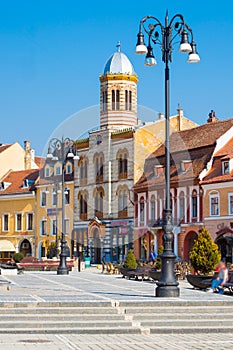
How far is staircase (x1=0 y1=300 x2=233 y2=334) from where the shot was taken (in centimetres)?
1430

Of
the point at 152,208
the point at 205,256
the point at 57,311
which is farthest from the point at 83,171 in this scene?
the point at 57,311

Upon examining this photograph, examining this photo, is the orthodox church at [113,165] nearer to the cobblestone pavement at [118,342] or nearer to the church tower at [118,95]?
the church tower at [118,95]

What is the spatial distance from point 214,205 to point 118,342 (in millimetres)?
33766

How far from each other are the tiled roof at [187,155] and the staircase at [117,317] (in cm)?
3177

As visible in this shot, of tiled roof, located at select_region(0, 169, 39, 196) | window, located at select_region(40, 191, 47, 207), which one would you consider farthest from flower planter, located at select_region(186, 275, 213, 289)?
tiled roof, located at select_region(0, 169, 39, 196)

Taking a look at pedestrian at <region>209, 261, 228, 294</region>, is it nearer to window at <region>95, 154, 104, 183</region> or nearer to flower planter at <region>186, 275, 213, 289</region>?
flower planter at <region>186, 275, 213, 289</region>

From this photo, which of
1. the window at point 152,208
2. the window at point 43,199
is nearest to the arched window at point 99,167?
the window at point 152,208

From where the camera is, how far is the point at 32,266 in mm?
45125

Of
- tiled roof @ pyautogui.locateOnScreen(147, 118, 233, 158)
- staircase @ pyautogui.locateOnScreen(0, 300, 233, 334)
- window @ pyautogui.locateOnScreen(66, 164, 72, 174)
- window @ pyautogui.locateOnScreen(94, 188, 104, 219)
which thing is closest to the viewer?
staircase @ pyautogui.locateOnScreen(0, 300, 233, 334)

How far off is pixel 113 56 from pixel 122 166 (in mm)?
10390

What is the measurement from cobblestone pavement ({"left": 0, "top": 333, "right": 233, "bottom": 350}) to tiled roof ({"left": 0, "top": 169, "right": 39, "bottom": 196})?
53.4 metres

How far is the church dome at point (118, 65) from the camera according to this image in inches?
2395

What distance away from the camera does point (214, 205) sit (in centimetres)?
4625

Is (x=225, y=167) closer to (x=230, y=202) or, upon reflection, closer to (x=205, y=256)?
(x=230, y=202)
